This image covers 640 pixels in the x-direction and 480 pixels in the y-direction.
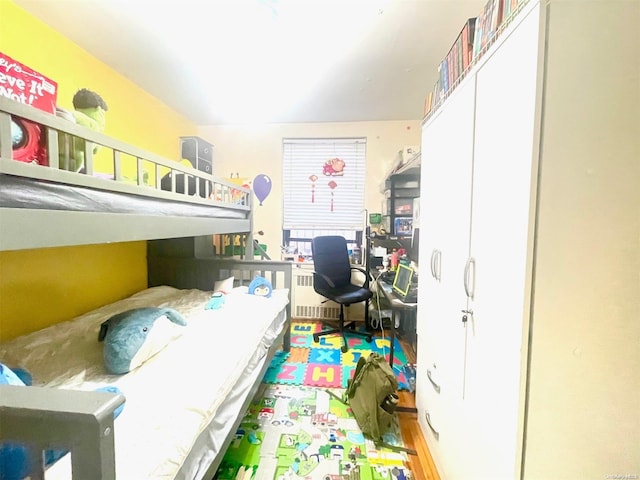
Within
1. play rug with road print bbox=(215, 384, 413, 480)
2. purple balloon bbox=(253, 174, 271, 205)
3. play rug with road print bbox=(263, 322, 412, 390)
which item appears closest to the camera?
play rug with road print bbox=(215, 384, 413, 480)

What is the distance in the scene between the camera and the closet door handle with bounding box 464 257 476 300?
978mm

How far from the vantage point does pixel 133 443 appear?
0.73 m

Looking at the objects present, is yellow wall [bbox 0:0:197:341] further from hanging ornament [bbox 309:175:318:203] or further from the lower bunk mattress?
hanging ornament [bbox 309:175:318:203]

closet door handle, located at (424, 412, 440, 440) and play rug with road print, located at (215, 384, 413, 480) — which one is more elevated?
closet door handle, located at (424, 412, 440, 440)

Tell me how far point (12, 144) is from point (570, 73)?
145cm

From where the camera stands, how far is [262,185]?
11.0 feet

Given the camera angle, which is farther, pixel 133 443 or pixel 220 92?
pixel 220 92

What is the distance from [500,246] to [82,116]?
5.31 feet

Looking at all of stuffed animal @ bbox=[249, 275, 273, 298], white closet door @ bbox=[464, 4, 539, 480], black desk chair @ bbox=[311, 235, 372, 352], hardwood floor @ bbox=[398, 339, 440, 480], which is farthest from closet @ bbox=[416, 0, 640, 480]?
black desk chair @ bbox=[311, 235, 372, 352]

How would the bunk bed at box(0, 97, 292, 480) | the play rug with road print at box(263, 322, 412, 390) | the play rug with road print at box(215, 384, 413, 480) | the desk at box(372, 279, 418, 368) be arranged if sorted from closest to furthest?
the bunk bed at box(0, 97, 292, 480), the play rug with road print at box(215, 384, 413, 480), the desk at box(372, 279, 418, 368), the play rug with road print at box(263, 322, 412, 390)

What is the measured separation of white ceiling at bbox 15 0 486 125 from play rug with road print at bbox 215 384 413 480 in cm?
238

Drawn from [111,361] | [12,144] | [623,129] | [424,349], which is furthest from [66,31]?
[424,349]

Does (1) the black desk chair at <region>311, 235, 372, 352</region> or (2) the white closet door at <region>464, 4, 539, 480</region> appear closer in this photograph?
(2) the white closet door at <region>464, 4, 539, 480</region>

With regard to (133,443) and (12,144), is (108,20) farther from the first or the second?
(133,443)
